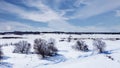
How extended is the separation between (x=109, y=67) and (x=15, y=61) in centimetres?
1713

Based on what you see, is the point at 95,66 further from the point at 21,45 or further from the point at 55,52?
the point at 21,45

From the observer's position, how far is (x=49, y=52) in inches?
1726

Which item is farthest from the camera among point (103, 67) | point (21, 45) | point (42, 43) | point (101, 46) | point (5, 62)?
point (101, 46)

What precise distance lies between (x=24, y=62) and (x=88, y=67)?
42.4 feet

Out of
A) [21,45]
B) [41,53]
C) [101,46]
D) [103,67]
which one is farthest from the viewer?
[101,46]

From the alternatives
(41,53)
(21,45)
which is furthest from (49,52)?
(21,45)

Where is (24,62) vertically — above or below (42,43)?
below

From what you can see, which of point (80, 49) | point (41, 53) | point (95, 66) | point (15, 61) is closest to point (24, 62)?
point (15, 61)

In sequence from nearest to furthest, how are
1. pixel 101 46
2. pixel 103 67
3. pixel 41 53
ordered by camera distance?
pixel 103 67
pixel 41 53
pixel 101 46

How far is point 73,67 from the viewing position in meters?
26.8

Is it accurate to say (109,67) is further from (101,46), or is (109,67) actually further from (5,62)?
(101,46)

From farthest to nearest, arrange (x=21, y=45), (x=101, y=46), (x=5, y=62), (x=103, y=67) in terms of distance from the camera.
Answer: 1. (x=101, y=46)
2. (x=21, y=45)
3. (x=5, y=62)
4. (x=103, y=67)

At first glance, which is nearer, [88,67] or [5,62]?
[88,67]

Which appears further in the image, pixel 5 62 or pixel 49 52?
pixel 49 52
